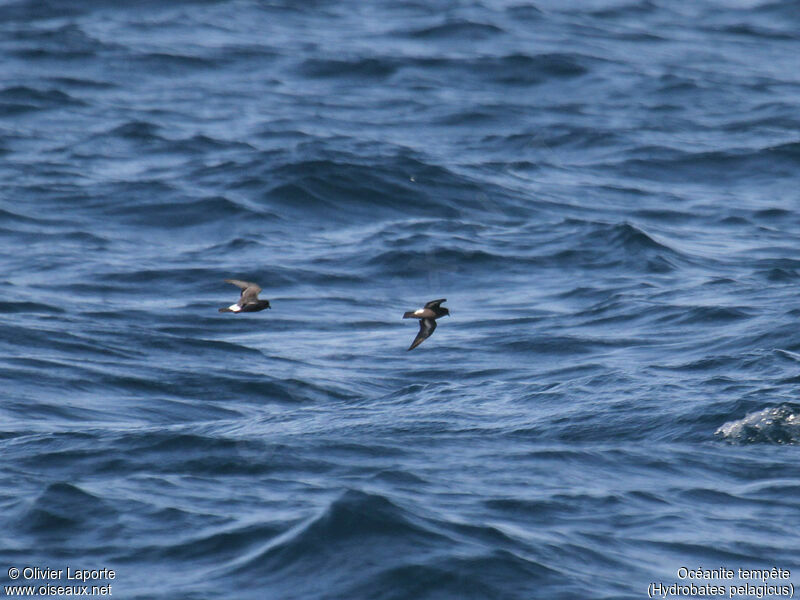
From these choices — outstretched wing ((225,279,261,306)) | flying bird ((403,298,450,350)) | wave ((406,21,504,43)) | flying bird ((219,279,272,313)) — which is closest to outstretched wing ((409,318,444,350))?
flying bird ((403,298,450,350))

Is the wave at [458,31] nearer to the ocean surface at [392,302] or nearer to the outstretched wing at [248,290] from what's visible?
the ocean surface at [392,302]

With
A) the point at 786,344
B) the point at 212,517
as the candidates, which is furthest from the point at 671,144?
the point at 212,517

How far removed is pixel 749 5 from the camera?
36.9 meters

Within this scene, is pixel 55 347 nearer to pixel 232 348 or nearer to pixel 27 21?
pixel 232 348

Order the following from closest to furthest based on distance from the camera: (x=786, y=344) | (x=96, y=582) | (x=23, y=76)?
(x=96, y=582) → (x=786, y=344) → (x=23, y=76)

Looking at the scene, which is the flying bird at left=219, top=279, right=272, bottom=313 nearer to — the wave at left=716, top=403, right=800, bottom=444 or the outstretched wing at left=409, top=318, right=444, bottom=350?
the outstretched wing at left=409, top=318, right=444, bottom=350

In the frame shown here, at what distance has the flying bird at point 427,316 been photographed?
432 inches

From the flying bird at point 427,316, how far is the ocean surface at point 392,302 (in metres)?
0.97

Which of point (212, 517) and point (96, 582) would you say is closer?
point (96, 582)

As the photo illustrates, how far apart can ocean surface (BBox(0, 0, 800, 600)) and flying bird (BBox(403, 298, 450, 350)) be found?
3.17 ft

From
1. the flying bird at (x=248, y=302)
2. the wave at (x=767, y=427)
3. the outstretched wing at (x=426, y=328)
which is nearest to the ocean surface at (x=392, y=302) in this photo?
the wave at (x=767, y=427)

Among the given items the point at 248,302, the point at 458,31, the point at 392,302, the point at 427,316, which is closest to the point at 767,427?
the point at 427,316

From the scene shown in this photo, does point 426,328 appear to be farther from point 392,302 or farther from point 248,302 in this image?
point 392,302

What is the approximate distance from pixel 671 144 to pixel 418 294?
333 inches
